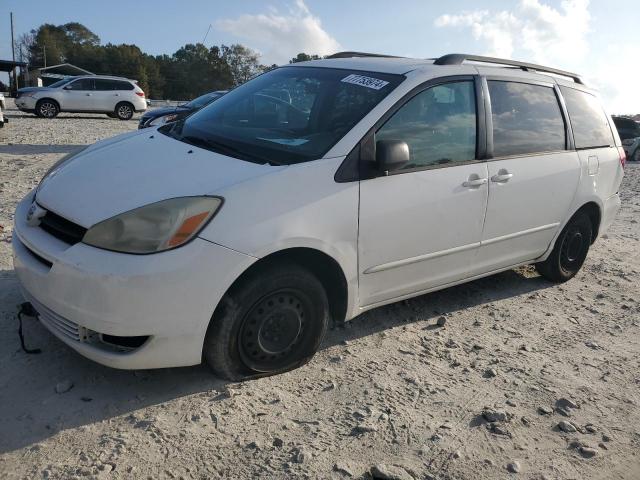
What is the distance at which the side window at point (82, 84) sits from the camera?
2070 cm

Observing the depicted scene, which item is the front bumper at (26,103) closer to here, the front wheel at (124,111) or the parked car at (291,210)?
the front wheel at (124,111)

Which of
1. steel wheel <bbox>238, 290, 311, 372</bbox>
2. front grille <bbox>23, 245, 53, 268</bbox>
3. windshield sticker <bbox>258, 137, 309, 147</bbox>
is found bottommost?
steel wheel <bbox>238, 290, 311, 372</bbox>

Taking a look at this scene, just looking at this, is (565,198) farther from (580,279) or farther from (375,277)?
(375,277)

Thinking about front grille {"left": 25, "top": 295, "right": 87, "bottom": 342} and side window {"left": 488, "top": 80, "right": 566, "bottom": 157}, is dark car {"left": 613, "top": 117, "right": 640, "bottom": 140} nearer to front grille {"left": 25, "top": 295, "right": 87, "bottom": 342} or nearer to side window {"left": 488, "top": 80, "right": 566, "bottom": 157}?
side window {"left": 488, "top": 80, "right": 566, "bottom": 157}

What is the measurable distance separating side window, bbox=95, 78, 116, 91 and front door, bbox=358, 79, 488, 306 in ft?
66.1

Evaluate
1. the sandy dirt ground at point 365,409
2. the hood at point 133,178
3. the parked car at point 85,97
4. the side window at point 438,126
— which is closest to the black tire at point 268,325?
the sandy dirt ground at point 365,409

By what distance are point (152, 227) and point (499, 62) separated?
3.00 m

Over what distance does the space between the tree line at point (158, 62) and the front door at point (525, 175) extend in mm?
52330

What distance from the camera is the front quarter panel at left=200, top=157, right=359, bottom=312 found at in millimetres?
2744

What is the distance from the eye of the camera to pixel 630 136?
20438mm

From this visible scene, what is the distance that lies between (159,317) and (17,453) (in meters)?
0.79

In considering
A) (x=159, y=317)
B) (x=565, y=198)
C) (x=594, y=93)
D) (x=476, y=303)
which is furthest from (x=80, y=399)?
(x=594, y=93)

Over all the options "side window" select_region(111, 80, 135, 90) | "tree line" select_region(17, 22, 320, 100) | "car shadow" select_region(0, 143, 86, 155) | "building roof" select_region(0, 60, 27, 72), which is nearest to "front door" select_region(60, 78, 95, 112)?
"side window" select_region(111, 80, 135, 90)

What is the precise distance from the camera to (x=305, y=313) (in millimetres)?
3164
